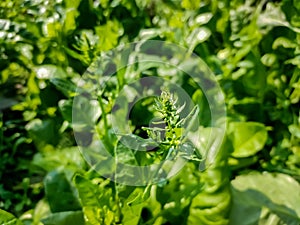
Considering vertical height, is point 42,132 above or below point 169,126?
below

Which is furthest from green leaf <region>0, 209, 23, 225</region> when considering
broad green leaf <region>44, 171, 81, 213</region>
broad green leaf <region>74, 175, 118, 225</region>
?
broad green leaf <region>44, 171, 81, 213</region>

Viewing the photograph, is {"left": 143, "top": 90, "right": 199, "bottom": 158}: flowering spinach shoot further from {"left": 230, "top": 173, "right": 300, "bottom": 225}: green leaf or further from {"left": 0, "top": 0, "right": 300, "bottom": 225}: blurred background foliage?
{"left": 230, "top": 173, "right": 300, "bottom": 225}: green leaf

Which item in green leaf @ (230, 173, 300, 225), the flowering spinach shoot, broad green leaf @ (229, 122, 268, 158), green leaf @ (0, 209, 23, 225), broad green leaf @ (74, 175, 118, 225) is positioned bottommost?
green leaf @ (230, 173, 300, 225)

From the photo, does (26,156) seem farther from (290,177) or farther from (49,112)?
(290,177)

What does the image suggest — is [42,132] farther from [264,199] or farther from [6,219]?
[264,199]

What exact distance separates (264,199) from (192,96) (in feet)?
0.90

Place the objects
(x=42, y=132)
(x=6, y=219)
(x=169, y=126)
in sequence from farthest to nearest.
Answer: (x=42, y=132) < (x=6, y=219) < (x=169, y=126)

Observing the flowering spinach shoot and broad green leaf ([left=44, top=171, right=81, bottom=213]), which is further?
broad green leaf ([left=44, top=171, right=81, bottom=213])

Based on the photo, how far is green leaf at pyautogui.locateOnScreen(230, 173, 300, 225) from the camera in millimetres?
1097

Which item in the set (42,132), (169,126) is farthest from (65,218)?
(169,126)

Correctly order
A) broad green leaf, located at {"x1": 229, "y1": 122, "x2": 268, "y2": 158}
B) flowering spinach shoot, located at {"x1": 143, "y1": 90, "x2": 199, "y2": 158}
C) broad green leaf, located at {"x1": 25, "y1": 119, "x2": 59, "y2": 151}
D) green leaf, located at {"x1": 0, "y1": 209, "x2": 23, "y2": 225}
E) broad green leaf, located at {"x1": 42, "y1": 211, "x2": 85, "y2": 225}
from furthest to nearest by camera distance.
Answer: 1. broad green leaf, located at {"x1": 25, "y1": 119, "x2": 59, "y2": 151}
2. broad green leaf, located at {"x1": 229, "y1": 122, "x2": 268, "y2": 158}
3. broad green leaf, located at {"x1": 42, "y1": 211, "x2": 85, "y2": 225}
4. green leaf, located at {"x1": 0, "y1": 209, "x2": 23, "y2": 225}
5. flowering spinach shoot, located at {"x1": 143, "y1": 90, "x2": 199, "y2": 158}

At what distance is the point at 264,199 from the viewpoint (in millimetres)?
1147

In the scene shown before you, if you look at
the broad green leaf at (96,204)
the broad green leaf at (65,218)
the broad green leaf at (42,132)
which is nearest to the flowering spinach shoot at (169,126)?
the broad green leaf at (96,204)

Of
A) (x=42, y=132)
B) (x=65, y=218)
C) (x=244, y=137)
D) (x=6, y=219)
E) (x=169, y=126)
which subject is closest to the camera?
(x=169, y=126)
